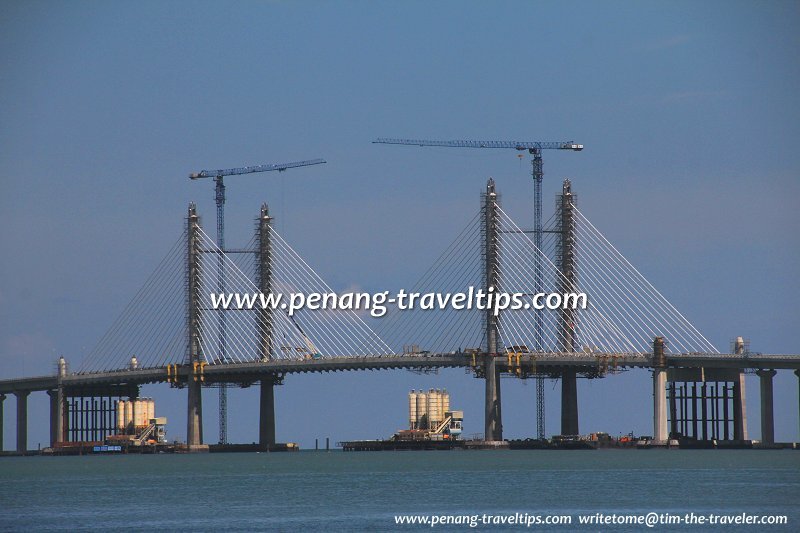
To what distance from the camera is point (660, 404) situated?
180 meters

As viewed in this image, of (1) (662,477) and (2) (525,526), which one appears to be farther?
(1) (662,477)

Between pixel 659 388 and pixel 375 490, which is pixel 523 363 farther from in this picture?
pixel 375 490

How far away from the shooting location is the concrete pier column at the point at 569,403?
188875 mm

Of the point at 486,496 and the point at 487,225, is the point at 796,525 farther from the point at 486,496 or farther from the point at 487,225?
the point at 487,225

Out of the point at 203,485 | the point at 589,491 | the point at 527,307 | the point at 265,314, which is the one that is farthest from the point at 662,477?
the point at 265,314

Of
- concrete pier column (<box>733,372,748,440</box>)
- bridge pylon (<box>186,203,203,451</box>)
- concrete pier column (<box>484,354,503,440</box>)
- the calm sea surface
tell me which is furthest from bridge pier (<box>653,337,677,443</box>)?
bridge pylon (<box>186,203,203,451</box>)

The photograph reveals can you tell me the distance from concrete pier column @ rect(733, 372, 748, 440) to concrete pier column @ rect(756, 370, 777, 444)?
77.7 inches

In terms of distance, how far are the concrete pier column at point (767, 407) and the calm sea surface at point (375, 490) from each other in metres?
8.24

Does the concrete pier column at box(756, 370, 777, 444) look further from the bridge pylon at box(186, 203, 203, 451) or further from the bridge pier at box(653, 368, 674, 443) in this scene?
the bridge pylon at box(186, 203, 203, 451)

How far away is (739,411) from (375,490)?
69.8 meters

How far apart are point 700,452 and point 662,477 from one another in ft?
173

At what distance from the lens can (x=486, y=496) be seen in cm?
11162

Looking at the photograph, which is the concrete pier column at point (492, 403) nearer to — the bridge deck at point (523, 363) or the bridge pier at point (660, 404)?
the bridge deck at point (523, 363)

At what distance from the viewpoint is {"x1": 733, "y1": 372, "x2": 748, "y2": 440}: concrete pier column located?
180 m
